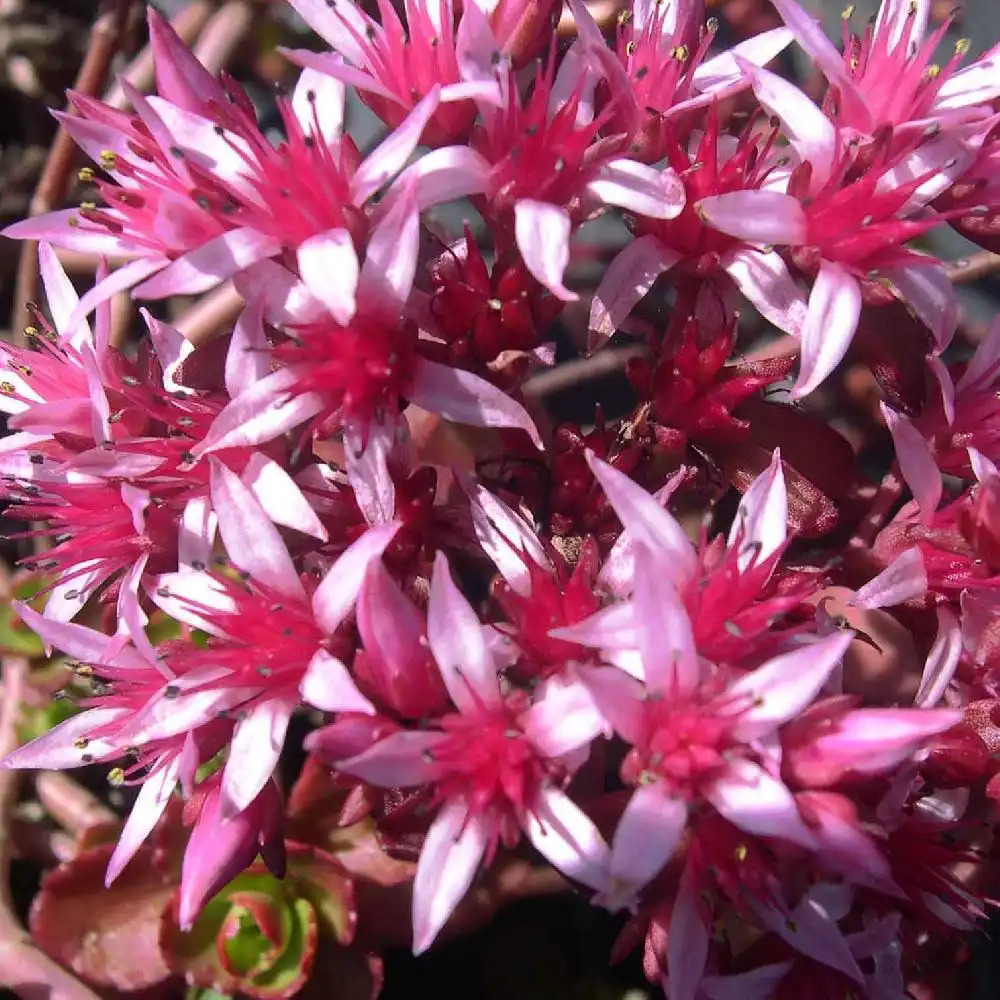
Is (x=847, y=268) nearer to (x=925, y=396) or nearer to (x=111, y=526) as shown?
(x=925, y=396)

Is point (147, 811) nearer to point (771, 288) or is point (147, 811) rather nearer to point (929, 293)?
point (771, 288)

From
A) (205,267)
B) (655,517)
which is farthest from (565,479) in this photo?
(205,267)

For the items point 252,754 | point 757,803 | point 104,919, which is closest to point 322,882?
point 104,919

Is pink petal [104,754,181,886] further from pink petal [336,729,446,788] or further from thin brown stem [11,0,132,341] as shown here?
thin brown stem [11,0,132,341]

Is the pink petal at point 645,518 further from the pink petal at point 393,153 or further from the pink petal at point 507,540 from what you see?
the pink petal at point 393,153

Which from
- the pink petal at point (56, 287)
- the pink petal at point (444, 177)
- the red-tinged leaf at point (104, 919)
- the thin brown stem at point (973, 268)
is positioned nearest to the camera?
the pink petal at point (444, 177)

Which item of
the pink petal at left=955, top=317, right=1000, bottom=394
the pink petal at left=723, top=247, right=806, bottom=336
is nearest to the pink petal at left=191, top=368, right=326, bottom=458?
the pink petal at left=723, top=247, right=806, bottom=336

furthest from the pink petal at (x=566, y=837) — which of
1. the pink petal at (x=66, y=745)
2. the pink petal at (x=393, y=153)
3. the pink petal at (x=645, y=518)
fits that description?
the pink petal at (x=393, y=153)
